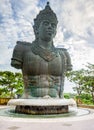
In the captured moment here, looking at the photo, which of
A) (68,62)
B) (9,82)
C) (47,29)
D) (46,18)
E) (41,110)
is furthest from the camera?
(9,82)

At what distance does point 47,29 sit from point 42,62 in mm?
1361

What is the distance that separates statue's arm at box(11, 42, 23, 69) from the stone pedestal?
1.73 metres

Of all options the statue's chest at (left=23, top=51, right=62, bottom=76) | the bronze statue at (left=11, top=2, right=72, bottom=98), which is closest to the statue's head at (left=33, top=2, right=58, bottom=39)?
the bronze statue at (left=11, top=2, right=72, bottom=98)

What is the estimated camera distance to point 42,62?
974cm

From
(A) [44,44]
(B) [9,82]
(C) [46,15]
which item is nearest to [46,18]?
(C) [46,15]

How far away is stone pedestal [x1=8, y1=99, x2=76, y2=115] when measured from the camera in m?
8.41

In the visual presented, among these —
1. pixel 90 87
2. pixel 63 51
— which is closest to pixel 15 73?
pixel 90 87

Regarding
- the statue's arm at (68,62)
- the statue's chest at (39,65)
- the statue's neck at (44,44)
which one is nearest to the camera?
the statue's chest at (39,65)

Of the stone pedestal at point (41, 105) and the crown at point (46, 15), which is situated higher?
the crown at point (46, 15)

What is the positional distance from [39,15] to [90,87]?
14.4 m

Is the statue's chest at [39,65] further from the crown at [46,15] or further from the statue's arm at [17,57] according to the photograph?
the crown at [46,15]

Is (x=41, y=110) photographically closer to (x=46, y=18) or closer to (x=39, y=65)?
(x=39, y=65)

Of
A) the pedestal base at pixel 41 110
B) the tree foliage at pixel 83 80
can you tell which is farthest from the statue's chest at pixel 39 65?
the tree foliage at pixel 83 80

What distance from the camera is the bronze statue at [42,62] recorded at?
9680mm
